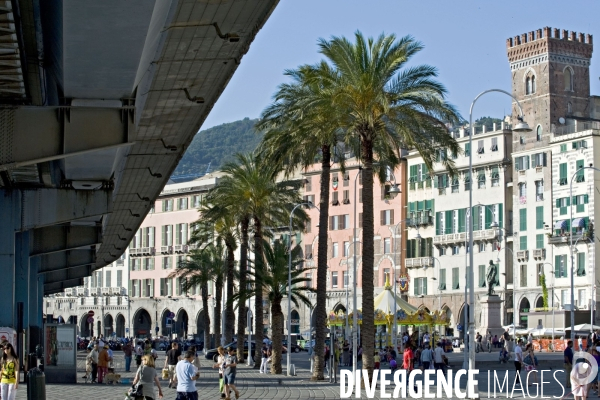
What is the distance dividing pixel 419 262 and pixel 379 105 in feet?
236

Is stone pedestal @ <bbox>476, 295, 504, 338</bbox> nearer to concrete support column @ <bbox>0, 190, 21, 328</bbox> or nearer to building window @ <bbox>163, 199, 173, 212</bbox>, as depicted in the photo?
concrete support column @ <bbox>0, 190, 21, 328</bbox>

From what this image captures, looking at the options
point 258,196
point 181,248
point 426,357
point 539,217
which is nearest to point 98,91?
point 426,357

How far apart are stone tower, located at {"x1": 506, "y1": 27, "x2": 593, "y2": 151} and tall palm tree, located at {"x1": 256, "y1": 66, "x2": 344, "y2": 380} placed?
54.6m

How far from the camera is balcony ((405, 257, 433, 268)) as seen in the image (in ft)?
355

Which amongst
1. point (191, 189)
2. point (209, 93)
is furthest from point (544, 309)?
point (209, 93)

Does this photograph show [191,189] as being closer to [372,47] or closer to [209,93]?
[372,47]

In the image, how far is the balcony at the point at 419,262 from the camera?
108062mm

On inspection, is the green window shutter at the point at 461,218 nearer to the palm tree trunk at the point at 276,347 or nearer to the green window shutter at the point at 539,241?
the green window shutter at the point at 539,241

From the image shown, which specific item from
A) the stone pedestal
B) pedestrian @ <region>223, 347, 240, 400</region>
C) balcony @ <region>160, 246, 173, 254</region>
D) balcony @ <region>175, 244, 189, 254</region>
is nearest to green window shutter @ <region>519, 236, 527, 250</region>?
the stone pedestal

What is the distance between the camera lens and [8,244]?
111 feet

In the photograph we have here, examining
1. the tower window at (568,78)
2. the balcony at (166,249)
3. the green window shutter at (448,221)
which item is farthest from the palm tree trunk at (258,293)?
the balcony at (166,249)

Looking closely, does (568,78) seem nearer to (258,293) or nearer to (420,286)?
(420,286)

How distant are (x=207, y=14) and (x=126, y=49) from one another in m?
1.79

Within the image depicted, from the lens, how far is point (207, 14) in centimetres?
1662
